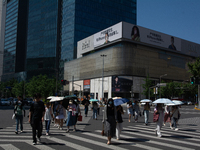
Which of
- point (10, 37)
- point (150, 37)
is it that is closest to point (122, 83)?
point (150, 37)

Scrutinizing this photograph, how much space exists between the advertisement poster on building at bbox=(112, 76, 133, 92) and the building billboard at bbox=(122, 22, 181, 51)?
13.4 metres

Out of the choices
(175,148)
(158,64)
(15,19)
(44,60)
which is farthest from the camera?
(15,19)

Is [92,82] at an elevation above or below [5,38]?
below

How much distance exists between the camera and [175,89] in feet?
236

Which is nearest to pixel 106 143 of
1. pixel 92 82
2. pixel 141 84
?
pixel 141 84

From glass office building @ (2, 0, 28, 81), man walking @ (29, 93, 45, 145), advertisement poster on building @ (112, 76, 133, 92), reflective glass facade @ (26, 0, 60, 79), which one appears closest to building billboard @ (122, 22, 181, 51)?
advertisement poster on building @ (112, 76, 133, 92)

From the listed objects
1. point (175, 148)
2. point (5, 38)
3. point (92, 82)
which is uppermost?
point (5, 38)

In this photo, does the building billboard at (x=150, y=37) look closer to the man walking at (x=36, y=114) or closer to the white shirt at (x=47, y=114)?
the white shirt at (x=47, y=114)

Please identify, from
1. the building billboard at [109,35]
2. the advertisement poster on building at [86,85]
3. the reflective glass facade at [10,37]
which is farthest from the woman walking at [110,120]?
the reflective glass facade at [10,37]

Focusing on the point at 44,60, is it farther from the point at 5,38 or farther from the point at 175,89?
the point at 175,89

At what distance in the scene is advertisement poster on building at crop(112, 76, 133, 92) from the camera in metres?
69.6

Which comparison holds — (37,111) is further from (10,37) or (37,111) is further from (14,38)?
(10,37)

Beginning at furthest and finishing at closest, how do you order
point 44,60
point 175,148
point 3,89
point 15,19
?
point 15,19
point 44,60
point 3,89
point 175,148

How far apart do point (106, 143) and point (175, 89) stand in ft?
221
